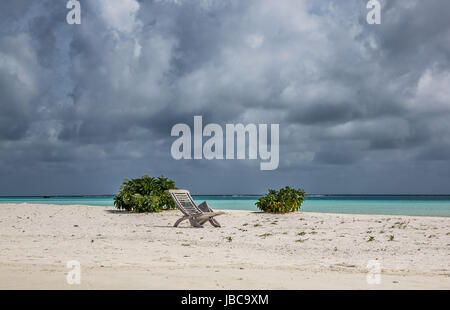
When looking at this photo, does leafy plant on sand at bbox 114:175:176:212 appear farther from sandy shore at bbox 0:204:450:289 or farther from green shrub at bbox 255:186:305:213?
sandy shore at bbox 0:204:450:289

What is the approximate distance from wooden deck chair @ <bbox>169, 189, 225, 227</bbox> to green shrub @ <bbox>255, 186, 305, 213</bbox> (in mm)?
6274

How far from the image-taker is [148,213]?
21.0 m

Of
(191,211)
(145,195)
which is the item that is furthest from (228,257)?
(145,195)

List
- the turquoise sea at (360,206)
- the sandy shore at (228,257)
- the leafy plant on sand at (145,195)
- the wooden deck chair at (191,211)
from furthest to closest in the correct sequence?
the turquoise sea at (360,206) → the leafy plant on sand at (145,195) → the wooden deck chair at (191,211) → the sandy shore at (228,257)

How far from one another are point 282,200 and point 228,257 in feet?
45.5

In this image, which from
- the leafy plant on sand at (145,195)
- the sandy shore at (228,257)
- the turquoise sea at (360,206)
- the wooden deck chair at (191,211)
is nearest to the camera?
the sandy shore at (228,257)

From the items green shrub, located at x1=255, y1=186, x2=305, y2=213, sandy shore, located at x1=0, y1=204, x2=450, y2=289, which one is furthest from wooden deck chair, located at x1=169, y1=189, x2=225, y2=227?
green shrub, located at x1=255, y1=186, x2=305, y2=213

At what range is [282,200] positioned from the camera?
21.9 m

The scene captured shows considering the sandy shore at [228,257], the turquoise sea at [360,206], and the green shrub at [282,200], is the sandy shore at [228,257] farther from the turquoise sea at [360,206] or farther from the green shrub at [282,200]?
the turquoise sea at [360,206]

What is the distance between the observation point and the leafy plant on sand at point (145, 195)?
69.1 ft

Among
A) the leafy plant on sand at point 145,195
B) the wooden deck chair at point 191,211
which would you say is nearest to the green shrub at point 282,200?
the leafy plant on sand at point 145,195

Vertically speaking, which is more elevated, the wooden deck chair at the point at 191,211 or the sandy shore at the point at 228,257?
the wooden deck chair at the point at 191,211

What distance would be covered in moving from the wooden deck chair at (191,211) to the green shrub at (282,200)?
6.27 m
